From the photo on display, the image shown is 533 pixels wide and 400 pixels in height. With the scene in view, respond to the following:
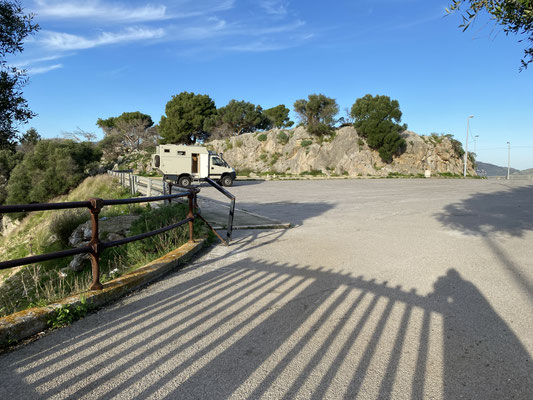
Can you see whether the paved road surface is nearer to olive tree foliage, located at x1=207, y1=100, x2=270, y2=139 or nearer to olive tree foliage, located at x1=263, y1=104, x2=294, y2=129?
olive tree foliage, located at x1=207, y1=100, x2=270, y2=139

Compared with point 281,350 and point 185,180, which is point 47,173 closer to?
point 185,180

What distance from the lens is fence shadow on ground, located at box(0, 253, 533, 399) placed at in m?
2.40

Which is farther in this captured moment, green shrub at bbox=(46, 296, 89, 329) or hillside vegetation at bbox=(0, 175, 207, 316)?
hillside vegetation at bbox=(0, 175, 207, 316)

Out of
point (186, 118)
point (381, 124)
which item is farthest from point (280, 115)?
point (381, 124)

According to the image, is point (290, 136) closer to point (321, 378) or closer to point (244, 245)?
point (244, 245)

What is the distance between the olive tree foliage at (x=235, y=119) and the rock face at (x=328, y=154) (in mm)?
3961

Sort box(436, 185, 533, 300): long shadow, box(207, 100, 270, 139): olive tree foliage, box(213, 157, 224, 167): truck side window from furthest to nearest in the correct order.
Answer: box(207, 100, 270, 139): olive tree foliage < box(213, 157, 224, 167): truck side window < box(436, 185, 533, 300): long shadow

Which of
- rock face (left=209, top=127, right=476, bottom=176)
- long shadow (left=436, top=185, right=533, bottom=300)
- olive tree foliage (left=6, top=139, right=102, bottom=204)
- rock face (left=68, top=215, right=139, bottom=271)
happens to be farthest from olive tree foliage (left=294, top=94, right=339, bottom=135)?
rock face (left=68, top=215, right=139, bottom=271)

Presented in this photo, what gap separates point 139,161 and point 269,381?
150ft

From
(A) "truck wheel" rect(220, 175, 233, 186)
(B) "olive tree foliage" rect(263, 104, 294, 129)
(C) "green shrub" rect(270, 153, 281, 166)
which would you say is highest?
(B) "olive tree foliage" rect(263, 104, 294, 129)

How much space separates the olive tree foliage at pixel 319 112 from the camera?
47406mm

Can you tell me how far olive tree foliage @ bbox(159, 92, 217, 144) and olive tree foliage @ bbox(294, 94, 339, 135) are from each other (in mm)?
Answer: 15499

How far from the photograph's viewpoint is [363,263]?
5.61m

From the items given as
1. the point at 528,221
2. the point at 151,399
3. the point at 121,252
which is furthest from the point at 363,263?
the point at 528,221
